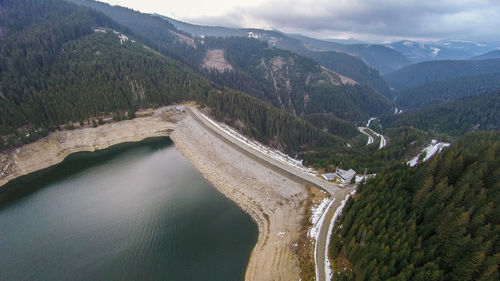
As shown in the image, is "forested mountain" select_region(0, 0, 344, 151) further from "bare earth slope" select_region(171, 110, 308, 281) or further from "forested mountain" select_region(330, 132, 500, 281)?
"forested mountain" select_region(330, 132, 500, 281)

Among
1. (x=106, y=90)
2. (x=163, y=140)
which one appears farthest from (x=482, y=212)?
(x=106, y=90)

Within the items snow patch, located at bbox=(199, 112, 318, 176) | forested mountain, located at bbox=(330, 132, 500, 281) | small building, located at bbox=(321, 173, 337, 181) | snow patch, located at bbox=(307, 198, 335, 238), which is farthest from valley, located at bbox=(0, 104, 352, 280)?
forested mountain, located at bbox=(330, 132, 500, 281)

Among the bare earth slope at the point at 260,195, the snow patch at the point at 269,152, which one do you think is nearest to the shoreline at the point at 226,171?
the bare earth slope at the point at 260,195

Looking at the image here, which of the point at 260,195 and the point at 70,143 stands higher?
the point at 260,195

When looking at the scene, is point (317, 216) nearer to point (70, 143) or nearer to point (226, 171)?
point (226, 171)

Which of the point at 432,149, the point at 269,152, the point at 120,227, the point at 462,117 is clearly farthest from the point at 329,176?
the point at 462,117

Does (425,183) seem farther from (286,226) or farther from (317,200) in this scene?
(286,226)
